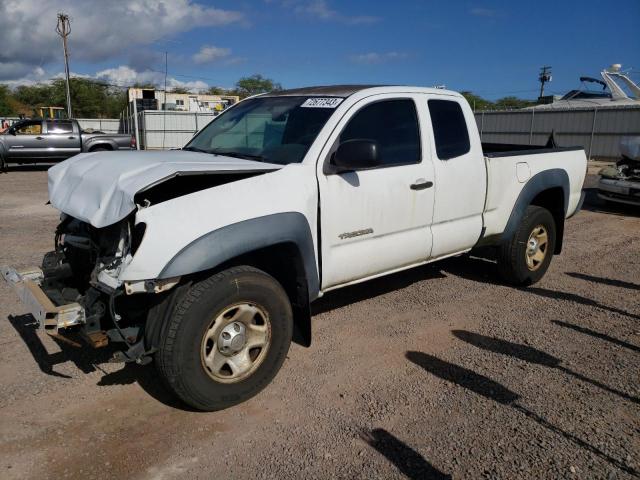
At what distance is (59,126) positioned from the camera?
18.9m

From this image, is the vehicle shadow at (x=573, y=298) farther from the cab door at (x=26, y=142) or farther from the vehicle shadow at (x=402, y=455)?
the cab door at (x=26, y=142)

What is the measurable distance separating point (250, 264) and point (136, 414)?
45.8 inches

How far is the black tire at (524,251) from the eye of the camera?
555cm

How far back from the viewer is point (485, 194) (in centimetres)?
508

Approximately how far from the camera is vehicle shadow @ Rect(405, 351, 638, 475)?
A: 305cm

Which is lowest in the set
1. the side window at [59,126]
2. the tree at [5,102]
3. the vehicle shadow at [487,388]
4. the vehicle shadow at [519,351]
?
the vehicle shadow at [487,388]

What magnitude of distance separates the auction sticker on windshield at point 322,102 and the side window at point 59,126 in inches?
676

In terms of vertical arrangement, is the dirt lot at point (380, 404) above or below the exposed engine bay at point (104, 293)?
below

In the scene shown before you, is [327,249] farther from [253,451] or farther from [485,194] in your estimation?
[485,194]

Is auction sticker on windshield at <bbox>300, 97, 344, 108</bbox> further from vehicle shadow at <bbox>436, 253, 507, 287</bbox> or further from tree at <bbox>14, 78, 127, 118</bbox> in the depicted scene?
tree at <bbox>14, 78, 127, 118</bbox>

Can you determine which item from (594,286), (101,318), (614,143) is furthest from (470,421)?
(614,143)

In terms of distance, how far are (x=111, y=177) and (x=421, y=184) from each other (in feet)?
7.73

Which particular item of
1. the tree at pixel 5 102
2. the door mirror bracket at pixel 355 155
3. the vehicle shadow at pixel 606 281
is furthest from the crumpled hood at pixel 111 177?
the tree at pixel 5 102

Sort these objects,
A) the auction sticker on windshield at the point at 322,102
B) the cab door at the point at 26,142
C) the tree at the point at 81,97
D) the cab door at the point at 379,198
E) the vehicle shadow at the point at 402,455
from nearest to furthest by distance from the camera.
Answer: the vehicle shadow at the point at 402,455 → the cab door at the point at 379,198 → the auction sticker on windshield at the point at 322,102 → the cab door at the point at 26,142 → the tree at the point at 81,97
